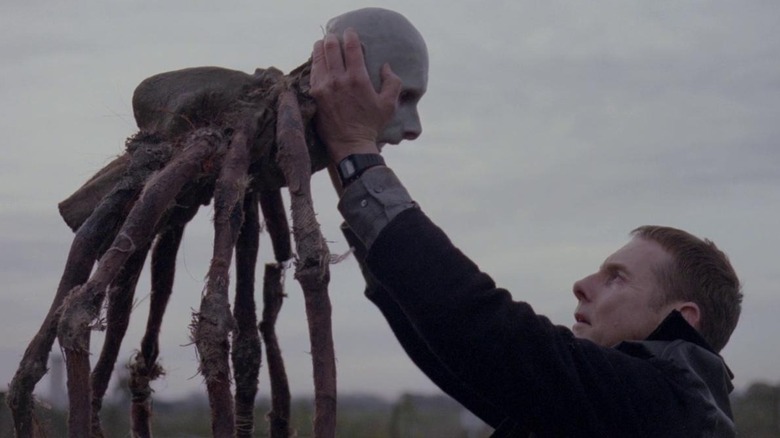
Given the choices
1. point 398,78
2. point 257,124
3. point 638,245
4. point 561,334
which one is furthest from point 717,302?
point 257,124

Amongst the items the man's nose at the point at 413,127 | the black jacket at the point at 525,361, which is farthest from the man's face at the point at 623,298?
the man's nose at the point at 413,127

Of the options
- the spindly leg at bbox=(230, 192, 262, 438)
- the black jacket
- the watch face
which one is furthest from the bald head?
the spindly leg at bbox=(230, 192, 262, 438)

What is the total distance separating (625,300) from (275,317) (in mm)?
843

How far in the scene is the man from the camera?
2070 millimetres

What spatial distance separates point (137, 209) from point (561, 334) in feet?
2.95

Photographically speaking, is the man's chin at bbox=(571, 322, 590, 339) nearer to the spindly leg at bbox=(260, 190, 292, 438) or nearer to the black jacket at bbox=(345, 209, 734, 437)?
the black jacket at bbox=(345, 209, 734, 437)

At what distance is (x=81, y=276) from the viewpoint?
203 cm

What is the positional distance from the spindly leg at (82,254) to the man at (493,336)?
39cm

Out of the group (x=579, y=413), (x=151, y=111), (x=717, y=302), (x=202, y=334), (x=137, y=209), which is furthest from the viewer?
(x=717, y=302)

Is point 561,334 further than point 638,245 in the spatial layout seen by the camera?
No

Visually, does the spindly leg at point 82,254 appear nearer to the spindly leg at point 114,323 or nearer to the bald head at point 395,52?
the spindly leg at point 114,323

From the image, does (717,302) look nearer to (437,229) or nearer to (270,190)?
(437,229)

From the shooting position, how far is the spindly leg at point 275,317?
2.44m

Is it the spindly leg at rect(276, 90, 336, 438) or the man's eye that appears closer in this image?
the spindly leg at rect(276, 90, 336, 438)
